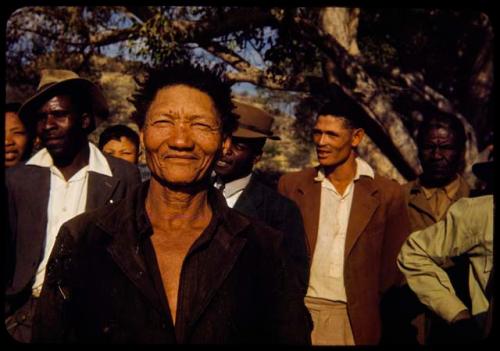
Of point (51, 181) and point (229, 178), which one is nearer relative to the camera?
point (51, 181)

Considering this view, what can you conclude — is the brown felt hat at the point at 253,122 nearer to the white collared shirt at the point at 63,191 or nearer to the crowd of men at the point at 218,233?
the crowd of men at the point at 218,233

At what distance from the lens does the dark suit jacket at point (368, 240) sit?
149 inches

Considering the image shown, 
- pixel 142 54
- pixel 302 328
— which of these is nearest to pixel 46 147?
pixel 302 328

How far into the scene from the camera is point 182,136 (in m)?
2.20

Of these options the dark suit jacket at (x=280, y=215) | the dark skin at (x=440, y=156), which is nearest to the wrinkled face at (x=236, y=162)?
the dark suit jacket at (x=280, y=215)

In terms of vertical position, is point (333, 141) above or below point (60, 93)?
below

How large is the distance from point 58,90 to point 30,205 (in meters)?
0.78

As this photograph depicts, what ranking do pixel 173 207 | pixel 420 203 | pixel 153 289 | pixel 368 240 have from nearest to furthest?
pixel 153 289, pixel 173 207, pixel 368 240, pixel 420 203

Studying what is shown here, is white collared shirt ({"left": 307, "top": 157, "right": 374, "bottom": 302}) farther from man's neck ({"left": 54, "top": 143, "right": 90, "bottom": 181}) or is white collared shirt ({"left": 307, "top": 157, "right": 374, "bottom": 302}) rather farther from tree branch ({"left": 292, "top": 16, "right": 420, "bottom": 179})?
tree branch ({"left": 292, "top": 16, "right": 420, "bottom": 179})

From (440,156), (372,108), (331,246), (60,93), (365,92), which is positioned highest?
(365,92)

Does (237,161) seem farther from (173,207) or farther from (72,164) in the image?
(173,207)

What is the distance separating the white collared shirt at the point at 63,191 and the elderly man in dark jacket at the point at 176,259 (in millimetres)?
1110

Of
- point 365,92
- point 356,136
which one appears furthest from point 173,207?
point 365,92

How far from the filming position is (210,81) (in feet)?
7.73
